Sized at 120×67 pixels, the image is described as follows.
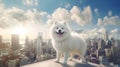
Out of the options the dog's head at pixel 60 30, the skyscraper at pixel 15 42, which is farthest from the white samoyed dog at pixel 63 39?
the skyscraper at pixel 15 42

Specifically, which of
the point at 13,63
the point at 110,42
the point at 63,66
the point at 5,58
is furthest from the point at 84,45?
the point at 110,42

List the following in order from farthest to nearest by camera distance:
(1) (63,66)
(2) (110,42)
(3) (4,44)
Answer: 1. (2) (110,42)
2. (3) (4,44)
3. (1) (63,66)

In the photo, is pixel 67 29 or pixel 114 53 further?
pixel 114 53

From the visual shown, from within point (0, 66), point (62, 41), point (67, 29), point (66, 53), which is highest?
point (67, 29)

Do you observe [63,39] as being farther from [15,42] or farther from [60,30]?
[15,42]

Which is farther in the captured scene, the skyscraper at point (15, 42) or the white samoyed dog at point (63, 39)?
the skyscraper at point (15, 42)

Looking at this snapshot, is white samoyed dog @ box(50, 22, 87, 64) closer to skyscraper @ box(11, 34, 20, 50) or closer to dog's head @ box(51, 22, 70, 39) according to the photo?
dog's head @ box(51, 22, 70, 39)

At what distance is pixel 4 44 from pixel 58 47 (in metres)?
1.28

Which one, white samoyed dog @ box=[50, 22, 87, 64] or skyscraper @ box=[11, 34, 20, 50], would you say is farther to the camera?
skyscraper @ box=[11, 34, 20, 50]

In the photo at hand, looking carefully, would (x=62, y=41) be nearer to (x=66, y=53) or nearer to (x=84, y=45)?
(x=66, y=53)

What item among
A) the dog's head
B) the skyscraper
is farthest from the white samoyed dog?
the skyscraper

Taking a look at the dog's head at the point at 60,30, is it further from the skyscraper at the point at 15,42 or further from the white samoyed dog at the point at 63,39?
the skyscraper at the point at 15,42

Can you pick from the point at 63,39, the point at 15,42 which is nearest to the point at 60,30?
the point at 63,39

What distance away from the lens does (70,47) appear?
2.07m
